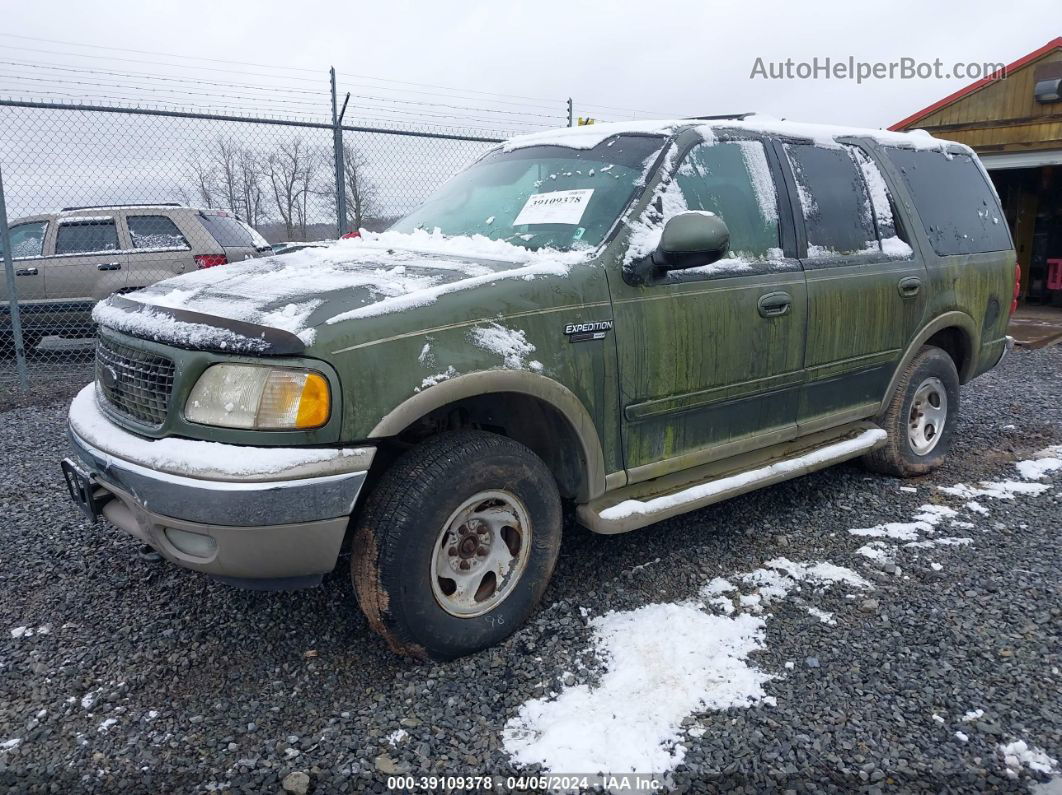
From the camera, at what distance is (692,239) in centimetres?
281

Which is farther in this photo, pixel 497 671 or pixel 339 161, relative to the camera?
pixel 339 161

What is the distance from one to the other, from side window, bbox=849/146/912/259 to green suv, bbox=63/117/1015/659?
20 mm

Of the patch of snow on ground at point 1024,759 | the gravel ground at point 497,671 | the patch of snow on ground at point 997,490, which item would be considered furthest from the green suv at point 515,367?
the patch of snow on ground at point 1024,759

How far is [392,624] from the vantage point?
8.23ft

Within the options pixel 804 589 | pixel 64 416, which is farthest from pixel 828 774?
pixel 64 416

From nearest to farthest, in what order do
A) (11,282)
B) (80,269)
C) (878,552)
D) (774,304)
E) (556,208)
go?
1. (556,208)
2. (774,304)
3. (878,552)
4. (11,282)
5. (80,269)

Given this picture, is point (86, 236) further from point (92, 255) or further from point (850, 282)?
point (850, 282)

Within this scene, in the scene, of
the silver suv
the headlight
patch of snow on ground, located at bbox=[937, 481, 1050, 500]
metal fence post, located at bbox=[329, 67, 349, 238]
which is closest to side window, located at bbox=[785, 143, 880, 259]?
patch of snow on ground, located at bbox=[937, 481, 1050, 500]

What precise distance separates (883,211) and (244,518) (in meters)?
3.58

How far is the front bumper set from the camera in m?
2.24

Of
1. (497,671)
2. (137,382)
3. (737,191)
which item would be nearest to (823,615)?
(497,671)

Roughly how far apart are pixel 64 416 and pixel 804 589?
583cm

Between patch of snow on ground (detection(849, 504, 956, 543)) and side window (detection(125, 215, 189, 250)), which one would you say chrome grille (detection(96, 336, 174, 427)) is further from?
side window (detection(125, 215, 189, 250))

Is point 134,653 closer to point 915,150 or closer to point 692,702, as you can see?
point 692,702
